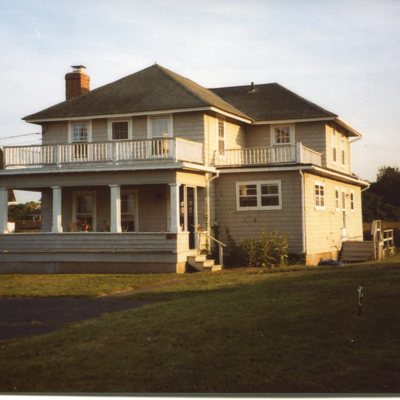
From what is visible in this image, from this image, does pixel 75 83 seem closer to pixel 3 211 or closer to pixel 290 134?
pixel 3 211

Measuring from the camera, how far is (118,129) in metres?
25.7

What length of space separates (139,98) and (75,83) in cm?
476

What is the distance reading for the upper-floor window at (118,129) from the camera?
2553 cm

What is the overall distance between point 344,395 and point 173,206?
1531 centimetres

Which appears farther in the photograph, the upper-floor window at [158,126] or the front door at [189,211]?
the upper-floor window at [158,126]

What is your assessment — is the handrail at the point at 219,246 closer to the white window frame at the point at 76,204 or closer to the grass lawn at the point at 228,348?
the white window frame at the point at 76,204

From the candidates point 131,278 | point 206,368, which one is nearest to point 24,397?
point 206,368

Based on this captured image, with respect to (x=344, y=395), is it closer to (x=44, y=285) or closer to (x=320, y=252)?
(x=44, y=285)

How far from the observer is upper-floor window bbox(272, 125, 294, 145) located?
27234 millimetres

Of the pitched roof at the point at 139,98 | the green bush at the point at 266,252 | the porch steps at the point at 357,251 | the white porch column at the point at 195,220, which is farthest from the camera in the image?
the porch steps at the point at 357,251

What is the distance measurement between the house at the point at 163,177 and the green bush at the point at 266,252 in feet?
2.44

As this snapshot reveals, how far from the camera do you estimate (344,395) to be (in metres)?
6.44

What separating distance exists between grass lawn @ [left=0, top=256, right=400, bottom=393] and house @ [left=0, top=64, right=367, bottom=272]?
31.5 ft

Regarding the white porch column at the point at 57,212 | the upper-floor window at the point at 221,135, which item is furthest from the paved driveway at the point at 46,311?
the upper-floor window at the point at 221,135
